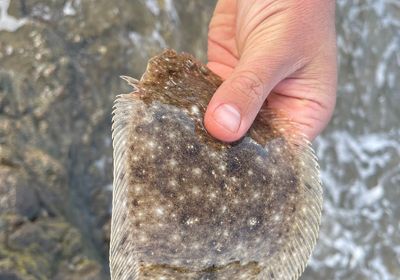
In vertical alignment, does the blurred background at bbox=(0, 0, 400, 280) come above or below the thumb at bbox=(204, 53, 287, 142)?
below

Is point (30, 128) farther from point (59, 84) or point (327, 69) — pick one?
point (327, 69)

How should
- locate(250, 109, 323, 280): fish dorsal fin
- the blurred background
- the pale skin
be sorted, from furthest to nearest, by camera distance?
1. the blurred background
2. the pale skin
3. locate(250, 109, 323, 280): fish dorsal fin

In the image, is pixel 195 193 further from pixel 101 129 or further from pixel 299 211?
pixel 101 129

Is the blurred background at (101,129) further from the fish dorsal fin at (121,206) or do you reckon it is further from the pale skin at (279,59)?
the fish dorsal fin at (121,206)

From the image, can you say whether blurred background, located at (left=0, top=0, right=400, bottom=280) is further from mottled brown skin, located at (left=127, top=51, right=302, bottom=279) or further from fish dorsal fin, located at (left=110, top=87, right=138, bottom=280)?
mottled brown skin, located at (left=127, top=51, right=302, bottom=279)

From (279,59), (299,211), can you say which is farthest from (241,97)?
(299,211)

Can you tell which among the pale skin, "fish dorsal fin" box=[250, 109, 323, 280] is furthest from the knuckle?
"fish dorsal fin" box=[250, 109, 323, 280]
